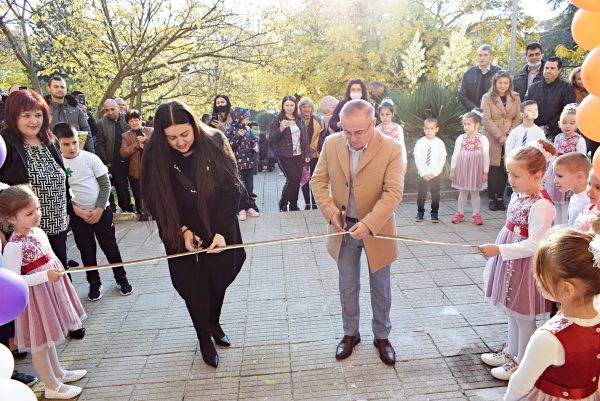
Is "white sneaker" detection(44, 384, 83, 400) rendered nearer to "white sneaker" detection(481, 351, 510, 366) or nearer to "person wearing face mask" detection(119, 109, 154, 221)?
"white sneaker" detection(481, 351, 510, 366)

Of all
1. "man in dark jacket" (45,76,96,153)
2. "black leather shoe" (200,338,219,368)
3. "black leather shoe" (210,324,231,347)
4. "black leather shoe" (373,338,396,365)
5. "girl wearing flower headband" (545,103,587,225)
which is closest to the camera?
"black leather shoe" (373,338,396,365)

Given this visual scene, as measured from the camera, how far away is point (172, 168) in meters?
3.04

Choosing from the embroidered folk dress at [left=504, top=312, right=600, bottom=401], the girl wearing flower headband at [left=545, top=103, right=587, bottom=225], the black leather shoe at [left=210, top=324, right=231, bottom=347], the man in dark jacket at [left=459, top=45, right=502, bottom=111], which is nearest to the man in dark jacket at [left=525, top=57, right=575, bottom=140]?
the man in dark jacket at [left=459, top=45, right=502, bottom=111]

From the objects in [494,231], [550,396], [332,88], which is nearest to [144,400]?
[550,396]

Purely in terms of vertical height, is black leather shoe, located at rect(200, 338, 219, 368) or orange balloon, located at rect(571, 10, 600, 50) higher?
orange balloon, located at rect(571, 10, 600, 50)

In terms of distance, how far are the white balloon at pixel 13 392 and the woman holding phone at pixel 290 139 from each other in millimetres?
5626

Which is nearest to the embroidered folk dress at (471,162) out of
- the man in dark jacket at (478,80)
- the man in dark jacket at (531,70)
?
the man in dark jacket at (478,80)

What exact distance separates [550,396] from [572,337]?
0.97 ft

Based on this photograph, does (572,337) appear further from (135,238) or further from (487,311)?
(135,238)

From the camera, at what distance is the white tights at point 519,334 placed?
280cm

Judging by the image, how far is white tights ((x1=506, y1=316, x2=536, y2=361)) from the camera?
2799 millimetres

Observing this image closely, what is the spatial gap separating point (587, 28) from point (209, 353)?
2.96 m

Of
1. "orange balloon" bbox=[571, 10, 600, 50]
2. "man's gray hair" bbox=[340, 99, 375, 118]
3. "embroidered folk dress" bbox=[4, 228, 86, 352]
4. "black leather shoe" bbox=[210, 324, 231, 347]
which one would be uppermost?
"orange balloon" bbox=[571, 10, 600, 50]

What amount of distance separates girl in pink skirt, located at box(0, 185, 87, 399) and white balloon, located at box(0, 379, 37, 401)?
1.19 metres
